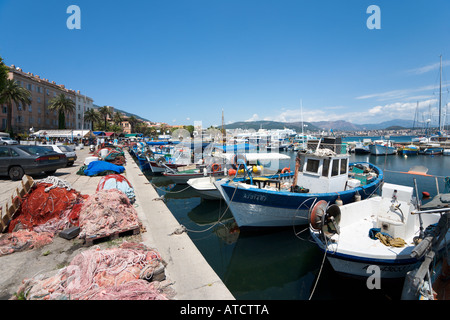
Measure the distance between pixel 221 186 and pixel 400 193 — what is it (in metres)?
6.05

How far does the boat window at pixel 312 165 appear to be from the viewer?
9.88 metres

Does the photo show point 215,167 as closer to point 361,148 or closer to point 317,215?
point 317,215

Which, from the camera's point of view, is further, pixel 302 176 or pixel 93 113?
pixel 93 113

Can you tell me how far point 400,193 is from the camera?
6.79 metres

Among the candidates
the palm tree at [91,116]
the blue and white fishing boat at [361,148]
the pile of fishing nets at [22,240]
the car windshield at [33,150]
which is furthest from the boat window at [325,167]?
the palm tree at [91,116]

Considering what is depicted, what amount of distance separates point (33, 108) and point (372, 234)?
63.2 m

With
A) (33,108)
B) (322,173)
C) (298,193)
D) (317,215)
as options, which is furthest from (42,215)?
(33,108)

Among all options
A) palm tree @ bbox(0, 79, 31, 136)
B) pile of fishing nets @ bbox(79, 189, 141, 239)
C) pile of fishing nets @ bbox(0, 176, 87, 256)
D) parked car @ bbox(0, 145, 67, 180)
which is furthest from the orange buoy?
palm tree @ bbox(0, 79, 31, 136)

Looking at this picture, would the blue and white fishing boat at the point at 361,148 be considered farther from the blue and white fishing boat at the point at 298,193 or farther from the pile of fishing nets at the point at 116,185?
the pile of fishing nets at the point at 116,185

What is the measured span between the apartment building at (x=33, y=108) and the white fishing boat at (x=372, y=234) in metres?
52.5

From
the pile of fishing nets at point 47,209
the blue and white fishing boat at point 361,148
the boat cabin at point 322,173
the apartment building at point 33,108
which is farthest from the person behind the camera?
the blue and white fishing boat at point 361,148

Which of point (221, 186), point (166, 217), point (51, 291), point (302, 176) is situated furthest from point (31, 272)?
point (302, 176)

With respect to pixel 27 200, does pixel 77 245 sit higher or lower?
lower
